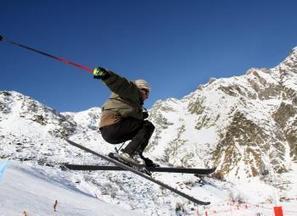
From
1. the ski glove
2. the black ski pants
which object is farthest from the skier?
the ski glove

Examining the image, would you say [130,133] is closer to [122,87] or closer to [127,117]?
[127,117]

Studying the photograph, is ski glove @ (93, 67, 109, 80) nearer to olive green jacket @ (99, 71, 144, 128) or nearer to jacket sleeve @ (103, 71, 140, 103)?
jacket sleeve @ (103, 71, 140, 103)

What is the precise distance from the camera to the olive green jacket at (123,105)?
815 cm

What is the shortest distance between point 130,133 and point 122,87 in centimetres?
131

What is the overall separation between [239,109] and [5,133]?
16498 centimetres

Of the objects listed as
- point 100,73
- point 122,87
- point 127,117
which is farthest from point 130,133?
point 100,73

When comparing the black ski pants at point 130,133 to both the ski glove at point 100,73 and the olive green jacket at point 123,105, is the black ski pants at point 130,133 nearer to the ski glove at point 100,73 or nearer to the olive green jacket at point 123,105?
the olive green jacket at point 123,105

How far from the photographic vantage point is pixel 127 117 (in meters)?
8.66

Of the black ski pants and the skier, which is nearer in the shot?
the skier

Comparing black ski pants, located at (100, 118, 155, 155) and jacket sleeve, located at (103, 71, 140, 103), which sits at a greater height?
jacket sleeve, located at (103, 71, 140, 103)

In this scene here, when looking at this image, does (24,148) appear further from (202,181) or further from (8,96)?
(202,181)

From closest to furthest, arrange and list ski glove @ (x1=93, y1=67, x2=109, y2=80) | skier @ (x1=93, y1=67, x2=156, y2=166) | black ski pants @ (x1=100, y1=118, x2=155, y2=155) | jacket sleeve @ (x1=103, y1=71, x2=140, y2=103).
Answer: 1. ski glove @ (x1=93, y1=67, x2=109, y2=80)
2. jacket sleeve @ (x1=103, y1=71, x2=140, y2=103)
3. skier @ (x1=93, y1=67, x2=156, y2=166)
4. black ski pants @ (x1=100, y1=118, x2=155, y2=155)

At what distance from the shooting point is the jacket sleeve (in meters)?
7.63

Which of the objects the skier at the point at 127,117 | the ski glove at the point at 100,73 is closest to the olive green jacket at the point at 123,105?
the skier at the point at 127,117
